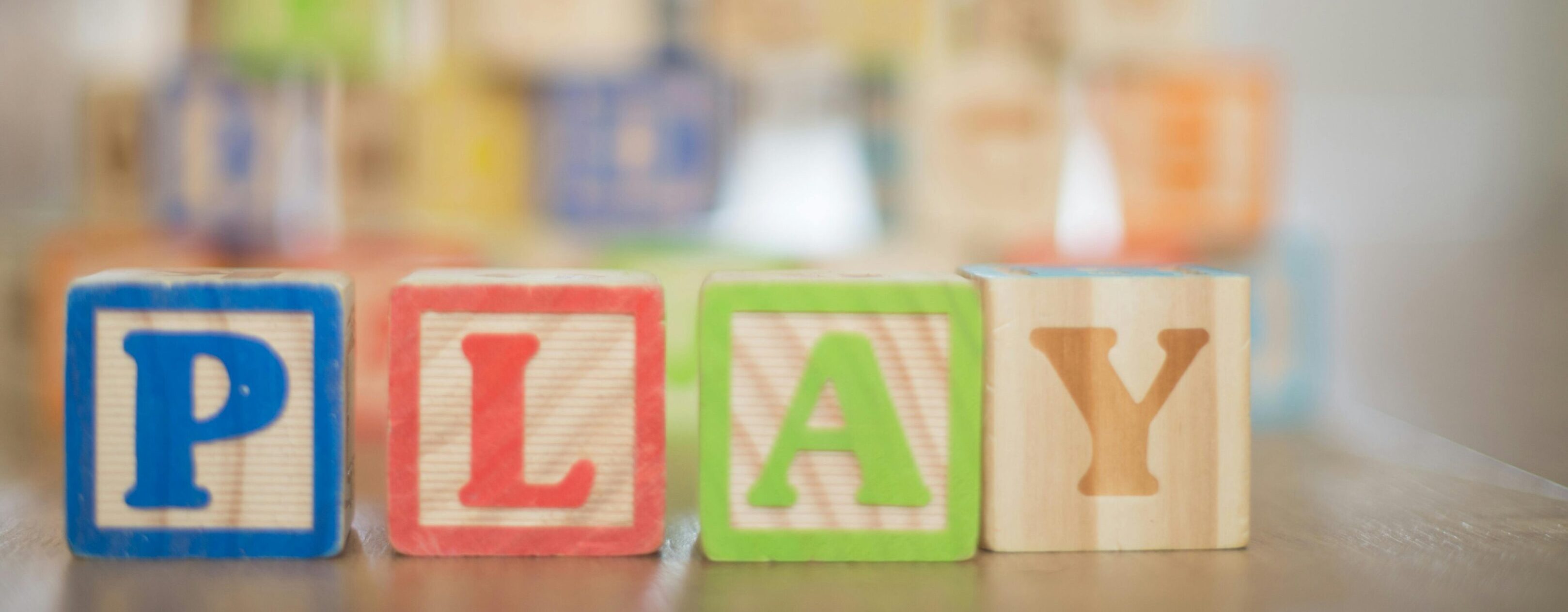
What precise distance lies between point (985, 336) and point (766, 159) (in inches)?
58.2

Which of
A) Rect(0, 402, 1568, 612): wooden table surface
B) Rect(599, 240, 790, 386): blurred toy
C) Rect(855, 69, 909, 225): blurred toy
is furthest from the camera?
Rect(855, 69, 909, 225): blurred toy

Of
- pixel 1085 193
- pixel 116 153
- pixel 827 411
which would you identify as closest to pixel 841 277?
pixel 827 411

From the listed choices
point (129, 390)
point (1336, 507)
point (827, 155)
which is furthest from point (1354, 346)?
point (129, 390)

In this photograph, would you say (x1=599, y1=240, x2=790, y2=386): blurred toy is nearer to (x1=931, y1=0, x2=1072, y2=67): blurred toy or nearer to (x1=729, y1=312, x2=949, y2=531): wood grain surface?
(x1=931, y1=0, x2=1072, y2=67): blurred toy

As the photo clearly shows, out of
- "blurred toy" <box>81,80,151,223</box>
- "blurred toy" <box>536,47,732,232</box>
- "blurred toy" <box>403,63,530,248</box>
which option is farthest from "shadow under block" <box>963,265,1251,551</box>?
"blurred toy" <box>81,80,151,223</box>

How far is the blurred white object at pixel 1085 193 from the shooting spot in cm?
154

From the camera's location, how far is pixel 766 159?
2.10m

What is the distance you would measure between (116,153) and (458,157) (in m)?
0.47

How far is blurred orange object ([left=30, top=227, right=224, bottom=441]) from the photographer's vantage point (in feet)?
4.16

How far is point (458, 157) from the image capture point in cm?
154

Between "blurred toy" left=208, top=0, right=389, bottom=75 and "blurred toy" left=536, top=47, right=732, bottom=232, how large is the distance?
269 mm

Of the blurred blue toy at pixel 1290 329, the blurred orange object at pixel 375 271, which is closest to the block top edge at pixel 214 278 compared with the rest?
the blurred orange object at pixel 375 271

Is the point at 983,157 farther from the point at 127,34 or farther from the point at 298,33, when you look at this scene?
the point at 127,34

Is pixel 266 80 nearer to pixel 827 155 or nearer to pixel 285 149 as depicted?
pixel 285 149
